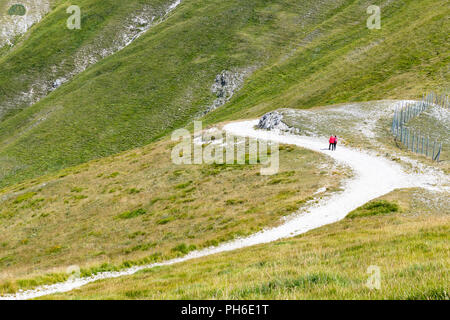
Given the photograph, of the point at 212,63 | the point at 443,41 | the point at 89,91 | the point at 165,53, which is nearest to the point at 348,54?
the point at 443,41

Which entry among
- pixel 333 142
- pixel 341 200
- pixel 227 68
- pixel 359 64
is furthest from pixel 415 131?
pixel 227 68

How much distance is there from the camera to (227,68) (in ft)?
396

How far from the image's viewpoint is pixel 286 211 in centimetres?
2514

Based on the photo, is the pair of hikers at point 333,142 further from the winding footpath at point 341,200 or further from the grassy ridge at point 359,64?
the grassy ridge at point 359,64

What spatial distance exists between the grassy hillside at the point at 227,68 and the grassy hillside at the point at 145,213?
48393 mm

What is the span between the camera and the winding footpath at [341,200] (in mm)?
19656

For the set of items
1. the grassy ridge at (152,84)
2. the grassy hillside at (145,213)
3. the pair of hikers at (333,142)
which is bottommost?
the grassy hillside at (145,213)

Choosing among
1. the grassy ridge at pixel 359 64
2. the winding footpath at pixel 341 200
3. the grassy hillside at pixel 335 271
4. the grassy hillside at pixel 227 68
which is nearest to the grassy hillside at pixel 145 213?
the winding footpath at pixel 341 200

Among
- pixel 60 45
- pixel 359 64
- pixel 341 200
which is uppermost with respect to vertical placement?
pixel 60 45

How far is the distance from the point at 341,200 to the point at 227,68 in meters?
101

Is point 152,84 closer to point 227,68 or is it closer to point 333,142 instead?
point 227,68

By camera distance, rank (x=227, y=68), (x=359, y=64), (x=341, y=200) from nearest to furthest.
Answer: (x=341, y=200) → (x=359, y=64) → (x=227, y=68)
